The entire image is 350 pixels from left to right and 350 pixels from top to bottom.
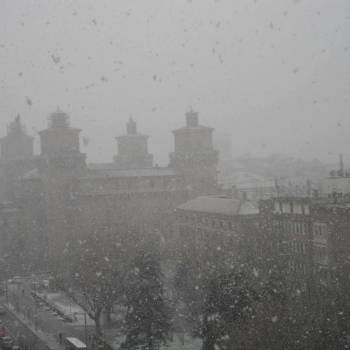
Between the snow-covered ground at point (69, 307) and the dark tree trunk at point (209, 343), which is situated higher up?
the dark tree trunk at point (209, 343)

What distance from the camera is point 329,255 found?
39125 mm

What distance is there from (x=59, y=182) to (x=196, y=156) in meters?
Answer: 15.5

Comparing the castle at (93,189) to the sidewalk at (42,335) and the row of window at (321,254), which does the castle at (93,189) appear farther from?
the row of window at (321,254)

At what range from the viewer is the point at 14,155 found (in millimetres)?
98250

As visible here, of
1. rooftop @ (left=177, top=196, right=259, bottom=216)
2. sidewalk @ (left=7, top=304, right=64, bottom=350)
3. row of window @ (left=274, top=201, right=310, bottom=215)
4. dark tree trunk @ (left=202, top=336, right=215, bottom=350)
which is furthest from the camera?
rooftop @ (left=177, top=196, right=259, bottom=216)

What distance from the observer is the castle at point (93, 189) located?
6856 centimetres

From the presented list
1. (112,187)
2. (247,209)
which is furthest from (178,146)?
(247,209)

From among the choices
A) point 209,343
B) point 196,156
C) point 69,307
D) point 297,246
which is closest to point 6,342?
point 209,343

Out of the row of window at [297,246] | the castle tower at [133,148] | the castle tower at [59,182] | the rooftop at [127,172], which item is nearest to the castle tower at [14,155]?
the castle tower at [133,148]

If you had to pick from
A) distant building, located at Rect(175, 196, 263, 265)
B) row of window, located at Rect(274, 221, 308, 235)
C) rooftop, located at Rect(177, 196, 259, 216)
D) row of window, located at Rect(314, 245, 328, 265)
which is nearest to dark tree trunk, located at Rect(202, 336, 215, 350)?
distant building, located at Rect(175, 196, 263, 265)

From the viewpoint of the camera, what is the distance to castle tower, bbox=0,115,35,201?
306 feet

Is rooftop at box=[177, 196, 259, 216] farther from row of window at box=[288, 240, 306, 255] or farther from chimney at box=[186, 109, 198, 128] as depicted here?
chimney at box=[186, 109, 198, 128]

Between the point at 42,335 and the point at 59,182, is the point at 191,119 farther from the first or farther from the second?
the point at 42,335

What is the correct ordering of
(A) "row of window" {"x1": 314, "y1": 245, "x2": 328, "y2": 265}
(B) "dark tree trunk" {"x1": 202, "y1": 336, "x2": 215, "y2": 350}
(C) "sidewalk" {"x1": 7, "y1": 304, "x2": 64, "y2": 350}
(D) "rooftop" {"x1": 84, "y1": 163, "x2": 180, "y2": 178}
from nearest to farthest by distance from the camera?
(B) "dark tree trunk" {"x1": 202, "y1": 336, "x2": 215, "y2": 350} < (C) "sidewalk" {"x1": 7, "y1": 304, "x2": 64, "y2": 350} < (A) "row of window" {"x1": 314, "y1": 245, "x2": 328, "y2": 265} < (D) "rooftop" {"x1": 84, "y1": 163, "x2": 180, "y2": 178}
